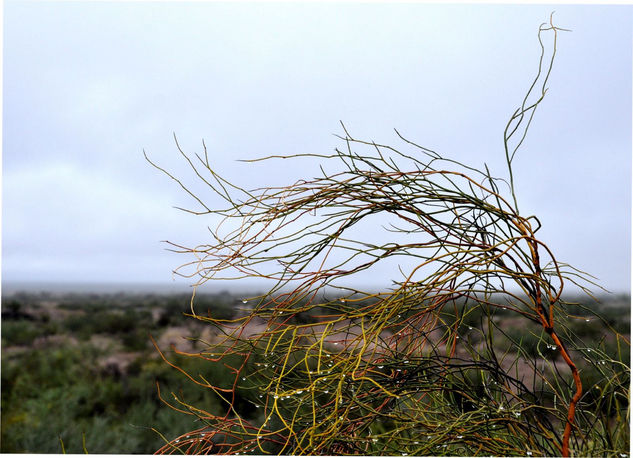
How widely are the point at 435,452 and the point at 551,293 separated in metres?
0.33

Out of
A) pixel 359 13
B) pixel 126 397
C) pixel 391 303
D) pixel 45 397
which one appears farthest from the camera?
pixel 126 397

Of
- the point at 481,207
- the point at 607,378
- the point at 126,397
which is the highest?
the point at 481,207

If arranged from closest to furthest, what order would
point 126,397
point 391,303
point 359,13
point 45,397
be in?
point 391,303
point 359,13
point 45,397
point 126,397

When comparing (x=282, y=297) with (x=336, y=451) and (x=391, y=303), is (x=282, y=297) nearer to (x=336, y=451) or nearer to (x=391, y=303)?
(x=391, y=303)

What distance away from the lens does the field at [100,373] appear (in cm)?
269

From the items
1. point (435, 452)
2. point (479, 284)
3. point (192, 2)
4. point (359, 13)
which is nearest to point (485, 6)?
point (359, 13)

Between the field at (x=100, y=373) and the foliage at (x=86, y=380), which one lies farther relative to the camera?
the foliage at (x=86, y=380)

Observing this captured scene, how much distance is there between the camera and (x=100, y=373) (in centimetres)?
476

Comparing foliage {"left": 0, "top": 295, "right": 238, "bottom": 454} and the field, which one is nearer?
the field

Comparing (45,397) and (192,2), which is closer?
(192,2)

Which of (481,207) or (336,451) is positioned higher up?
(481,207)

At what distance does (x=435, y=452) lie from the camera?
2.89 feet

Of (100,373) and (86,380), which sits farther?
(100,373)

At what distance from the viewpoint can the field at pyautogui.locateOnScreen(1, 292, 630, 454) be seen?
106 inches
